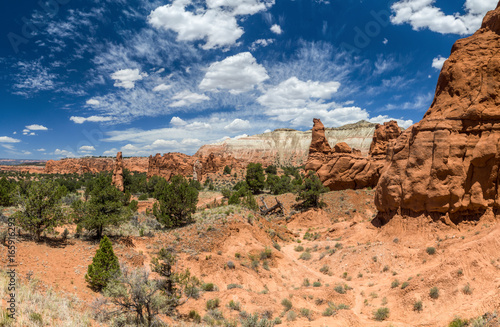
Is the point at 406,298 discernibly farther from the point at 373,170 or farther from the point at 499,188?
the point at 373,170

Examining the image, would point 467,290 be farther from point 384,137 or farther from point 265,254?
point 384,137

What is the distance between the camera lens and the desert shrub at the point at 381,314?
37.0 ft

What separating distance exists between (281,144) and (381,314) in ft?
506

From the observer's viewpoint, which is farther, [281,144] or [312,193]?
[281,144]

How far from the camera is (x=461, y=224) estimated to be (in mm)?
16094

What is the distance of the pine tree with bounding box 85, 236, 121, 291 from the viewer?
10859 mm

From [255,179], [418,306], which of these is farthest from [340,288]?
[255,179]

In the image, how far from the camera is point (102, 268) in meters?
11.2

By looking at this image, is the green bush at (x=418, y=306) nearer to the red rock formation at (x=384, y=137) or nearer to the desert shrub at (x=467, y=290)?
the desert shrub at (x=467, y=290)

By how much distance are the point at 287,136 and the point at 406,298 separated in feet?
526

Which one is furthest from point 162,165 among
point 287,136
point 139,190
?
point 287,136

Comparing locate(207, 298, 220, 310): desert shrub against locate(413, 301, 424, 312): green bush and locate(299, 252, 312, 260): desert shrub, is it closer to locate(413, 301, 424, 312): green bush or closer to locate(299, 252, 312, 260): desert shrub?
locate(413, 301, 424, 312): green bush

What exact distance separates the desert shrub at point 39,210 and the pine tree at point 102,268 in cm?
477

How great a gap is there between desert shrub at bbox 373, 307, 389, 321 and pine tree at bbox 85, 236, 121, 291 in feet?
37.3
